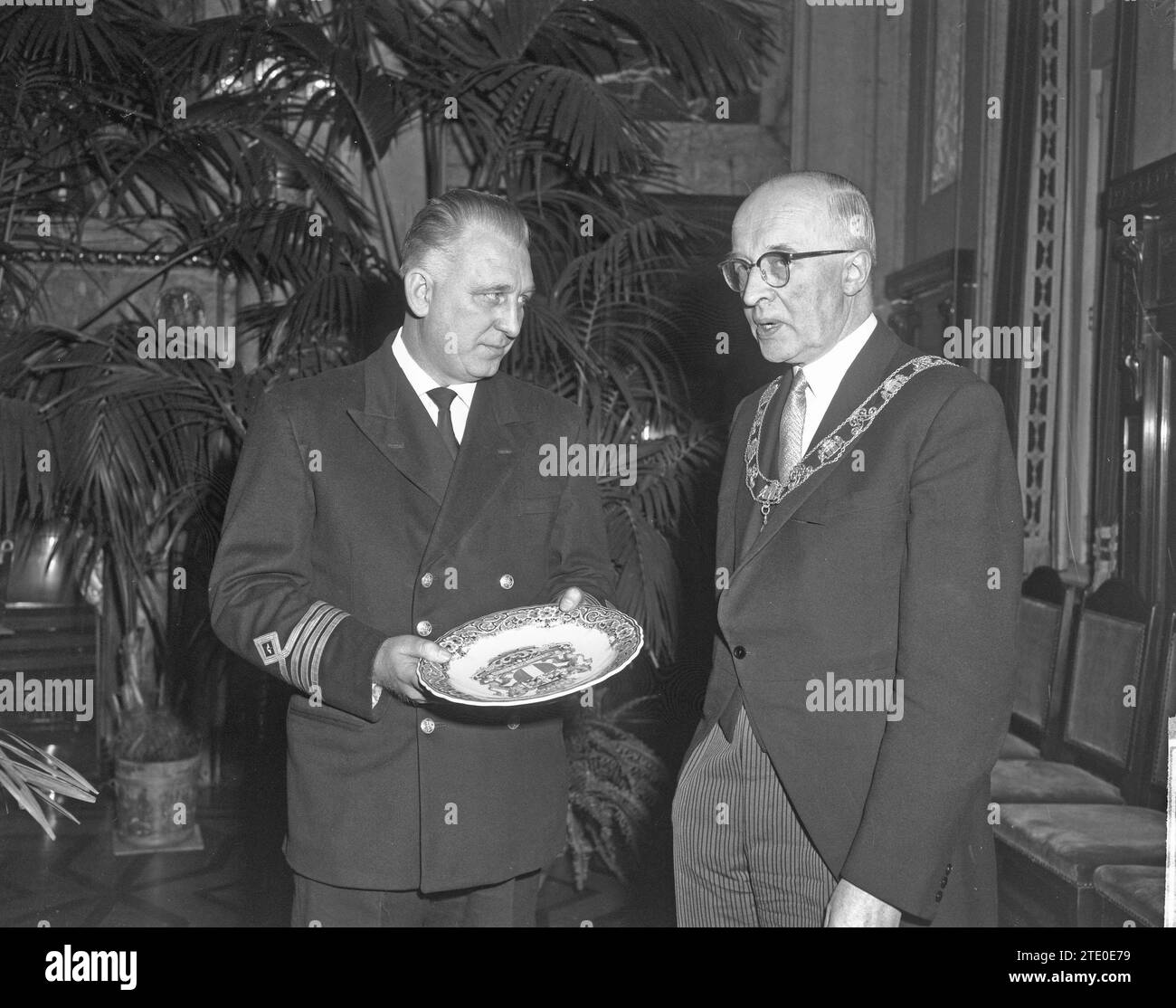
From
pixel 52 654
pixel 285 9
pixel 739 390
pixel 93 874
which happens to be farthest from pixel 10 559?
pixel 739 390

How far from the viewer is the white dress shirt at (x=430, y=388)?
2018mm

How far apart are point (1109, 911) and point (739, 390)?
307 cm

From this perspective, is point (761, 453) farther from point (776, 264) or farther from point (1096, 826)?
point (1096, 826)

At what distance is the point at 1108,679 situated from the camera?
3.68 meters

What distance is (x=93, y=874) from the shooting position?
4414 mm

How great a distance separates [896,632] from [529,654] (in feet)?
1.74

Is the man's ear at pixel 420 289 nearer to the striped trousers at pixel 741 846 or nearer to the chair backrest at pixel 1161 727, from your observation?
the striped trousers at pixel 741 846

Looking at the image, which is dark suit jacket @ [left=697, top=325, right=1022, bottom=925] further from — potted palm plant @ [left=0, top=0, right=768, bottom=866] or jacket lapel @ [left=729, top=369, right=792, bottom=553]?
potted palm plant @ [left=0, top=0, right=768, bottom=866]

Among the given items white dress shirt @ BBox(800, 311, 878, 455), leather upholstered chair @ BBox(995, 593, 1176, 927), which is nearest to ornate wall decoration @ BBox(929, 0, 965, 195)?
leather upholstered chair @ BBox(995, 593, 1176, 927)

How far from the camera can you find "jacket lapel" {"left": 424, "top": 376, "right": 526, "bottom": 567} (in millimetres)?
1929

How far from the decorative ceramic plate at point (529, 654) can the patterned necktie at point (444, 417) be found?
364mm
